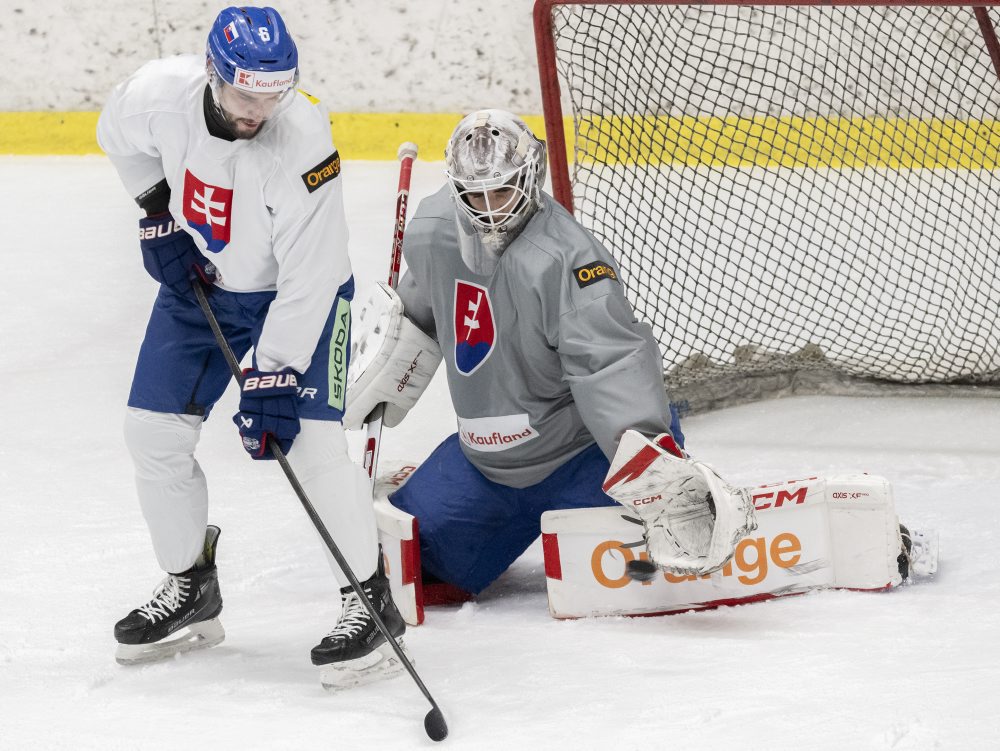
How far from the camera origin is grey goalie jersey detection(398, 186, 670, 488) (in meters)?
2.26

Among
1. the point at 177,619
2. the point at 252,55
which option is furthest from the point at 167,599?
the point at 252,55

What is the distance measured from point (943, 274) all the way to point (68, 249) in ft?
8.95

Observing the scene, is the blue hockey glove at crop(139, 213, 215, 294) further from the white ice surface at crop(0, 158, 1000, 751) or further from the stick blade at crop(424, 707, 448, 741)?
the stick blade at crop(424, 707, 448, 741)

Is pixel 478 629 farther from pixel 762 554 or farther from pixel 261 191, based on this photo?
pixel 261 191

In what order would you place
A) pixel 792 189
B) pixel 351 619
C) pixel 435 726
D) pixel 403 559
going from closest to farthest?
1. pixel 435 726
2. pixel 351 619
3. pixel 403 559
4. pixel 792 189

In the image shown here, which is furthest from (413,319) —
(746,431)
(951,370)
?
(951,370)

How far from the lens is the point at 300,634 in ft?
7.80

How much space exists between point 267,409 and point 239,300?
9.4 inches

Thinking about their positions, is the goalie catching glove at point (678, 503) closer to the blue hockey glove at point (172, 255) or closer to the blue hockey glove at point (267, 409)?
the blue hockey glove at point (267, 409)

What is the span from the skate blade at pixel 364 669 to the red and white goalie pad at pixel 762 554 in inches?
14.4

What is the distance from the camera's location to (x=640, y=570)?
240cm

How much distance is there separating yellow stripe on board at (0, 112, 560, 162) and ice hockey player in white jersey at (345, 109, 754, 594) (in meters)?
2.86

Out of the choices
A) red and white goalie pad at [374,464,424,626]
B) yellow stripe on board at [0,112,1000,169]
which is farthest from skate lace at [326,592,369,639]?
yellow stripe on board at [0,112,1000,169]

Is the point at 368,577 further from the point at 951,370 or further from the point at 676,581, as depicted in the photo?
the point at 951,370
